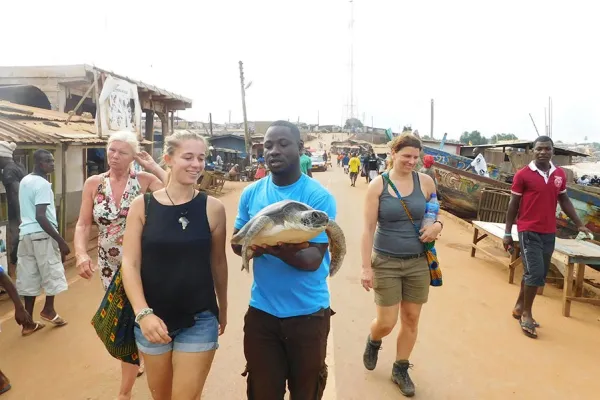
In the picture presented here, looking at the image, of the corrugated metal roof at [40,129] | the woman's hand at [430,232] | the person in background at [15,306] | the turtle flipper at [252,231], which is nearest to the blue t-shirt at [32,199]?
the person in background at [15,306]

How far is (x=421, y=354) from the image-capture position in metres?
3.71

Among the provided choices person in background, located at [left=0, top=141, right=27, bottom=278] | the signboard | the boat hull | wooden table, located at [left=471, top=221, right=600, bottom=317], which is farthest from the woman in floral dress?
the boat hull

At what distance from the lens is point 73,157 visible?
28.2ft

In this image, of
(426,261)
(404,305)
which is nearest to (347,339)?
(404,305)

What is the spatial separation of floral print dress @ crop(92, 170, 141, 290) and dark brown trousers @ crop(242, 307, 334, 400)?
4.36ft

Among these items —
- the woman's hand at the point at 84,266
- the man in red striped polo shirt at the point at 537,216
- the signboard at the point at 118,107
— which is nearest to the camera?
the woman's hand at the point at 84,266

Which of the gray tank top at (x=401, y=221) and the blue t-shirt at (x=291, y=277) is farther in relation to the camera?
the gray tank top at (x=401, y=221)

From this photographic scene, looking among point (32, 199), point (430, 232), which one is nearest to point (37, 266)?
point (32, 199)

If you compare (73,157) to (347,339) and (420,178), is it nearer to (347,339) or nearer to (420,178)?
(347,339)

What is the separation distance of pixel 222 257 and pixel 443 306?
3.65 meters

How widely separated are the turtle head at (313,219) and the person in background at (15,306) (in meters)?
3.07

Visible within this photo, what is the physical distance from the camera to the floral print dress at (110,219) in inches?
110

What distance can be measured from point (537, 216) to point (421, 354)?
6.30ft

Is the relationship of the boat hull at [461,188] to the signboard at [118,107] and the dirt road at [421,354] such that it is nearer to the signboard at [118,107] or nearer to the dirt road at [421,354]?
the dirt road at [421,354]
